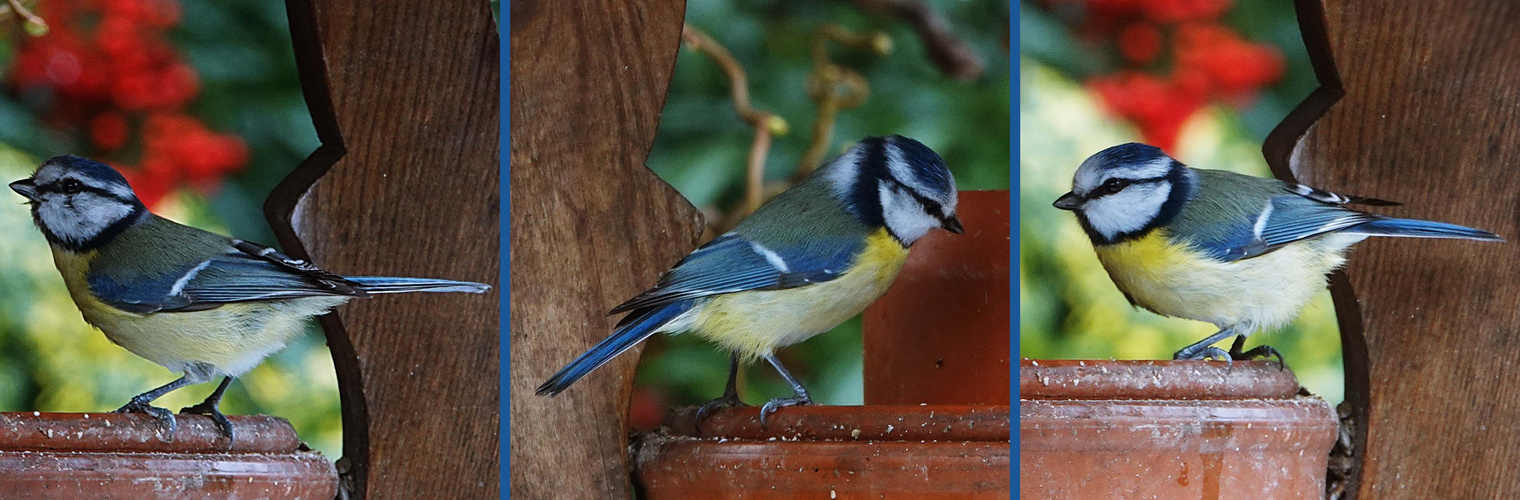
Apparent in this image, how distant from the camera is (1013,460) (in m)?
0.92

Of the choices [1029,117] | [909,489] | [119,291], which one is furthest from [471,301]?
[1029,117]

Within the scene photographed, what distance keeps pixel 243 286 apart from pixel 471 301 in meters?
0.20

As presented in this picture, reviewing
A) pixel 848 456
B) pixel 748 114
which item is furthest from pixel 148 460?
pixel 748 114

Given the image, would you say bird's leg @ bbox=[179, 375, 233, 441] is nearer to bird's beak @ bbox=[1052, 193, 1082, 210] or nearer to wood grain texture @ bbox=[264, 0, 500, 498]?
wood grain texture @ bbox=[264, 0, 500, 498]

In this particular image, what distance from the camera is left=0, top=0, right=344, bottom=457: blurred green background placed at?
1363mm

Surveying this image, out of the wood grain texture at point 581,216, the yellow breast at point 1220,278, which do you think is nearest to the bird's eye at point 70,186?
the wood grain texture at point 581,216

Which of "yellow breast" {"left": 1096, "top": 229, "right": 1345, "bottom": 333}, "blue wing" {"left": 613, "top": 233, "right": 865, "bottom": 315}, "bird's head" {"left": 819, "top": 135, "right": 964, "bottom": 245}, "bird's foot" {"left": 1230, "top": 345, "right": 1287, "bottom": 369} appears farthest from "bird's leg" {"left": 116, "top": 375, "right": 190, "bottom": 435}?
"bird's foot" {"left": 1230, "top": 345, "right": 1287, "bottom": 369}

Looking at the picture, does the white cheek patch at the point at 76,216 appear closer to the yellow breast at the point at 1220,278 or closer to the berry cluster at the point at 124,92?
the berry cluster at the point at 124,92

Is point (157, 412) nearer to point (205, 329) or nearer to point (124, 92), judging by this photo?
point (205, 329)

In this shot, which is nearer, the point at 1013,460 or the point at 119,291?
the point at 1013,460

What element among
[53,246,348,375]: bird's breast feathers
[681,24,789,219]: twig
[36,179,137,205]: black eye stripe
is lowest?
[53,246,348,375]: bird's breast feathers

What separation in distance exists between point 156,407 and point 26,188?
0.79 feet

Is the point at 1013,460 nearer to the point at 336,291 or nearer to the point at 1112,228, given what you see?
the point at 1112,228

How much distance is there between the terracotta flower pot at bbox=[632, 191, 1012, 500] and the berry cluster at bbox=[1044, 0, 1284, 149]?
0.27m
